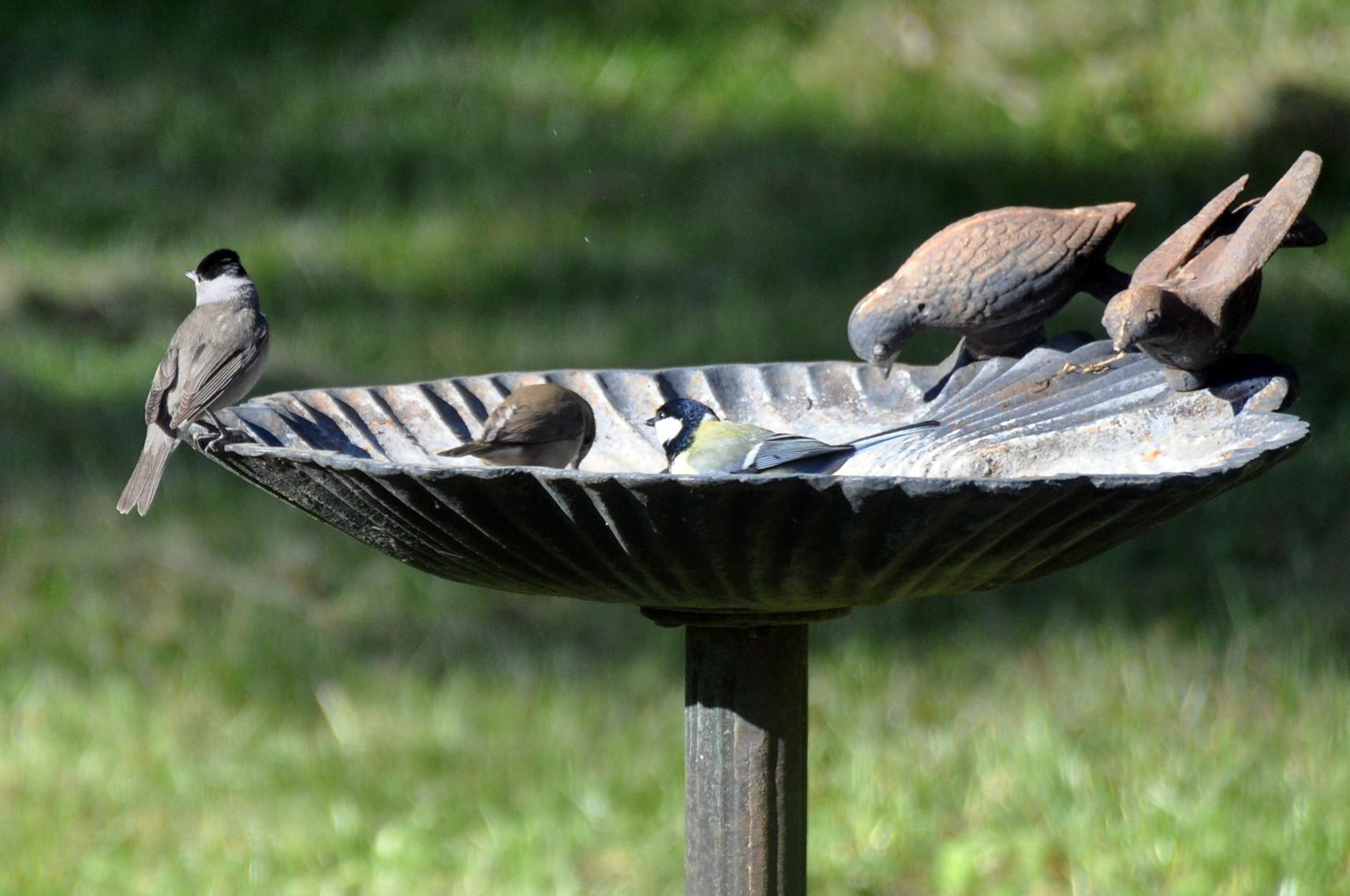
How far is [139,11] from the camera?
7.18 m

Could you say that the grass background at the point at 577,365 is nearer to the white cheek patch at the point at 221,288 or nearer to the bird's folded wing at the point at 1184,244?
the white cheek patch at the point at 221,288

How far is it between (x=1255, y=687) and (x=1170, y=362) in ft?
6.42

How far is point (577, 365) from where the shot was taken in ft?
16.9

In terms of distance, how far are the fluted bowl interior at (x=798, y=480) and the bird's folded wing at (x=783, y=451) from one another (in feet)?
0.34

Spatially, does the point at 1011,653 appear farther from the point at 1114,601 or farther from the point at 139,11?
the point at 139,11

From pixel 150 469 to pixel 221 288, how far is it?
0.45m

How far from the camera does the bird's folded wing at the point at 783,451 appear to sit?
2094 mm

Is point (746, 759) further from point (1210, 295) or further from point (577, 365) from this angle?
point (577, 365)

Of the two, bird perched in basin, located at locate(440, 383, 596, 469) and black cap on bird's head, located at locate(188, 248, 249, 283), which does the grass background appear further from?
bird perched in basin, located at locate(440, 383, 596, 469)

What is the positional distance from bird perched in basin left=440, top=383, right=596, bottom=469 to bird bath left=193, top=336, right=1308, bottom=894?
111 millimetres

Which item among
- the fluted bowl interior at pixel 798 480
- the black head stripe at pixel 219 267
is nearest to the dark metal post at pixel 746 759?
the fluted bowl interior at pixel 798 480

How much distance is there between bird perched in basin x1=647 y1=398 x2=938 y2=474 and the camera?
2107mm

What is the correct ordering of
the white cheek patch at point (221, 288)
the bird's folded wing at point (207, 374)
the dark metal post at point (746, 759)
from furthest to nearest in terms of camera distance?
the white cheek patch at point (221, 288) → the bird's folded wing at point (207, 374) → the dark metal post at point (746, 759)

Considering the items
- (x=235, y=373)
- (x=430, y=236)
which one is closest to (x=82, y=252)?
(x=430, y=236)
